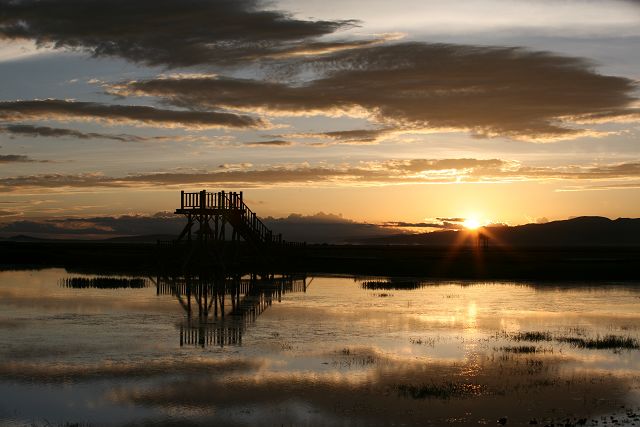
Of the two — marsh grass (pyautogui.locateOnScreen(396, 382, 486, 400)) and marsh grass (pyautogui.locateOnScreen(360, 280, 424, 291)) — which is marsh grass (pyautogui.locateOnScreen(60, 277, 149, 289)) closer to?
marsh grass (pyautogui.locateOnScreen(360, 280, 424, 291))

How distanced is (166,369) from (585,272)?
6334cm

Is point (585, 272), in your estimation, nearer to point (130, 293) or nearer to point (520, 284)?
point (520, 284)

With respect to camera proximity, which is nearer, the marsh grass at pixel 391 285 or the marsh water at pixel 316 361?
the marsh water at pixel 316 361

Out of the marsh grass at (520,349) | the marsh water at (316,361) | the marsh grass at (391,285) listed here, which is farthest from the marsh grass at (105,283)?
the marsh grass at (520,349)

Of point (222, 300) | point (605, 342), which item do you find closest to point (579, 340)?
point (605, 342)

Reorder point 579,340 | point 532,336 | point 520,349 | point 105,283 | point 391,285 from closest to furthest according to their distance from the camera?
point 520,349
point 579,340
point 532,336
point 105,283
point 391,285

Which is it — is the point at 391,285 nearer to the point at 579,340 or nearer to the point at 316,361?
the point at 579,340

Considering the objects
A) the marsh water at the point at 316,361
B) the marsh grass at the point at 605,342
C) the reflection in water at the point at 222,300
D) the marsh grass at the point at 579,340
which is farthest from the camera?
the reflection in water at the point at 222,300

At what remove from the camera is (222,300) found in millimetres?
47188

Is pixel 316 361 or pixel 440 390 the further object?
pixel 316 361

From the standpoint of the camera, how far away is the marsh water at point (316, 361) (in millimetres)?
19203

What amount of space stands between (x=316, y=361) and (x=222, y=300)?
22.1 metres

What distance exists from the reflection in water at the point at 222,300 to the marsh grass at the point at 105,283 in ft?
5.62

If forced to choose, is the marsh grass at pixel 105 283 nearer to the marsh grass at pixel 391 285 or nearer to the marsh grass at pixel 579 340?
the marsh grass at pixel 391 285
